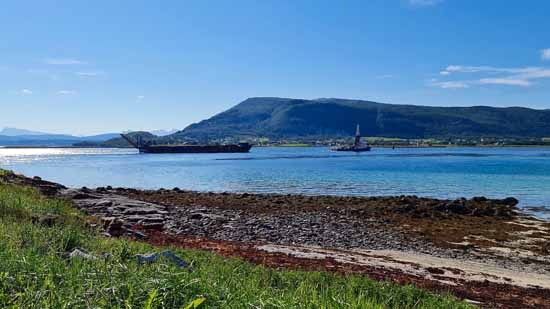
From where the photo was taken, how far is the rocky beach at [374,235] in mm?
10188

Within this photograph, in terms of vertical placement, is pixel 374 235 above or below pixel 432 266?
below

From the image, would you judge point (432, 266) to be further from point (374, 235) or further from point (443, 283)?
point (374, 235)

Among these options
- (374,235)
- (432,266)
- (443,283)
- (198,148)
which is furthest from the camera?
(198,148)

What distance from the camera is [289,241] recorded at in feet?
53.0

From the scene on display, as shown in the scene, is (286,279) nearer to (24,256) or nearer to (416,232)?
(24,256)

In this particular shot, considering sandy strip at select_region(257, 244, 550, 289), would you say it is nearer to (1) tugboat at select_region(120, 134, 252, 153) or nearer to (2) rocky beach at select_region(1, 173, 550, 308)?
(2) rocky beach at select_region(1, 173, 550, 308)

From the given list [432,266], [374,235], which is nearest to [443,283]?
[432,266]

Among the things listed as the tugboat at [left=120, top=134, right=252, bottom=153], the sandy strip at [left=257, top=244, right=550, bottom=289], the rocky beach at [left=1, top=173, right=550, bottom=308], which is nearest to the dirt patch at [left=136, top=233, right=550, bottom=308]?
the rocky beach at [left=1, top=173, right=550, bottom=308]

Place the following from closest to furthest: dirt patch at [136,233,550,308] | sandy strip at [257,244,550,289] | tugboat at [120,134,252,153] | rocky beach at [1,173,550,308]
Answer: dirt patch at [136,233,550,308]
rocky beach at [1,173,550,308]
sandy strip at [257,244,550,289]
tugboat at [120,134,252,153]

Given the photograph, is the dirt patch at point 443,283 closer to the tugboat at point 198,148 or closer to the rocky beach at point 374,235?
the rocky beach at point 374,235

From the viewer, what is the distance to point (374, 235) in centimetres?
1769

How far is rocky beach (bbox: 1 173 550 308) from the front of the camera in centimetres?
1019

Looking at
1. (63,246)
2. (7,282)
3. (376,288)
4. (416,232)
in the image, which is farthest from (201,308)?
(416,232)

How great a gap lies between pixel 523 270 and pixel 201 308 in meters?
12.6
